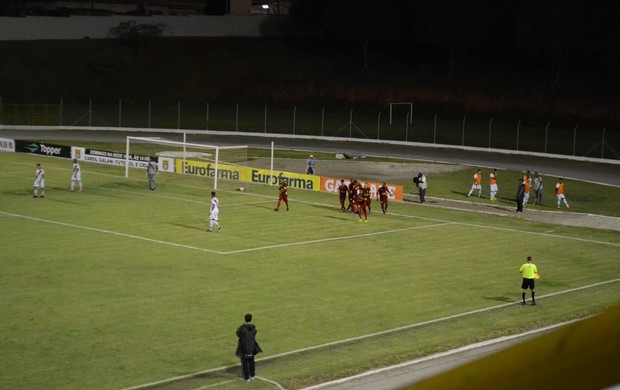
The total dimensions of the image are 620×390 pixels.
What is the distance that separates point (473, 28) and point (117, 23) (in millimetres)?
38501

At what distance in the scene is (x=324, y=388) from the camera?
1830 cm

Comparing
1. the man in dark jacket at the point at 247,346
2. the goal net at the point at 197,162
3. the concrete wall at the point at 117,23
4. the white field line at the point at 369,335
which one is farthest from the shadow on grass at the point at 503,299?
the concrete wall at the point at 117,23

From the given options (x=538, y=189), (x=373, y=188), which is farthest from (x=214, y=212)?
(x=538, y=189)

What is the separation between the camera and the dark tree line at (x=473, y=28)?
92.1 metres

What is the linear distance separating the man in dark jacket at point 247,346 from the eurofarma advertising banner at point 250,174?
1316 inches

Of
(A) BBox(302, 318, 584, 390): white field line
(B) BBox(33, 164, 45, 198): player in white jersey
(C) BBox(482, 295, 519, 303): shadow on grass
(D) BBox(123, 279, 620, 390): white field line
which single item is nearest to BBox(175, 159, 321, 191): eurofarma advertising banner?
(B) BBox(33, 164, 45, 198): player in white jersey

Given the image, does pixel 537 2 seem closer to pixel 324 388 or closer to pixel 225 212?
pixel 225 212

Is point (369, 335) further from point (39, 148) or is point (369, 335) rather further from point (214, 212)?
point (39, 148)

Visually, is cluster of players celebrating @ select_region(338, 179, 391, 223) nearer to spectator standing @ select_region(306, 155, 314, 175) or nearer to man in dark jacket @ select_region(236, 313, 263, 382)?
spectator standing @ select_region(306, 155, 314, 175)

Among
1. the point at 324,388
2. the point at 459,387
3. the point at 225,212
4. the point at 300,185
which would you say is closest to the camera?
the point at 459,387

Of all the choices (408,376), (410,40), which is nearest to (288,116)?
(410,40)

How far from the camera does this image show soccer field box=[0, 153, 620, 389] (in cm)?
2036

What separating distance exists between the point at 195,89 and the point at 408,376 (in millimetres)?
80784

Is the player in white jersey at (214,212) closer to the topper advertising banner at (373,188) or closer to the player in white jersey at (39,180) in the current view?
the player in white jersey at (39,180)
